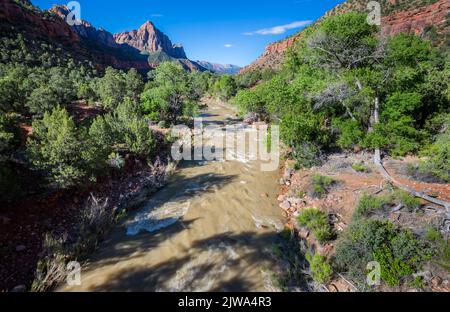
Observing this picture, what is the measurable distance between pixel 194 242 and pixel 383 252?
17.2 ft

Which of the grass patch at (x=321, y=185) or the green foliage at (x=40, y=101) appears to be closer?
the grass patch at (x=321, y=185)

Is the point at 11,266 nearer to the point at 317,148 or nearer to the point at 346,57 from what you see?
the point at 317,148

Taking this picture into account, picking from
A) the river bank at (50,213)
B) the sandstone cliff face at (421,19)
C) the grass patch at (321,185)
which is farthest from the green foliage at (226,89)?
the sandstone cliff face at (421,19)

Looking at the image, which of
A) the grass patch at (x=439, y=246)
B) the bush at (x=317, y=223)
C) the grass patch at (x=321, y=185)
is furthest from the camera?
the grass patch at (x=321, y=185)

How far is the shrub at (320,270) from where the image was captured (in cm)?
577

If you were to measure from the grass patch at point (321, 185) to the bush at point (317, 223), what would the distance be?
4.22 feet

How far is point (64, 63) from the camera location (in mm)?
43938

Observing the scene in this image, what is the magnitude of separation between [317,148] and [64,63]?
50.5 metres

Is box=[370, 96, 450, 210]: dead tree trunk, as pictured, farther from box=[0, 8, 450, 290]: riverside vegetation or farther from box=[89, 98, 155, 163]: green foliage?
box=[89, 98, 155, 163]: green foliage

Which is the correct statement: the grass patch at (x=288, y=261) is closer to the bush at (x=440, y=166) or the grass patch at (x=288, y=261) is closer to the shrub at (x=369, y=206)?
the shrub at (x=369, y=206)

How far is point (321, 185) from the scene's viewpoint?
31.1 ft

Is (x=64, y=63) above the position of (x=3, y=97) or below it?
above

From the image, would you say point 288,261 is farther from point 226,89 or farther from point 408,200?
point 226,89
